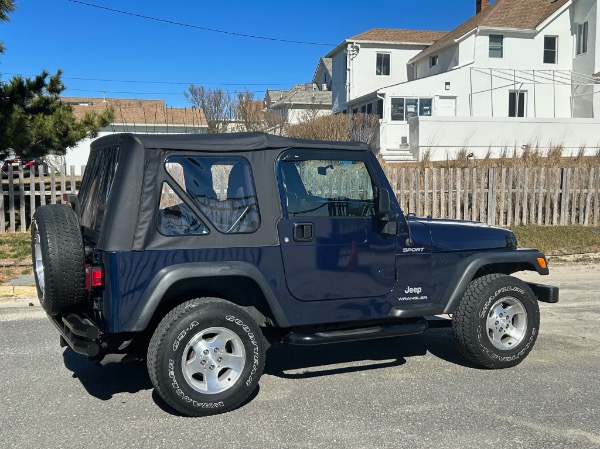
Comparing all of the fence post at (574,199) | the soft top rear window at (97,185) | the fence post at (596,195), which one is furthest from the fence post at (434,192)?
the soft top rear window at (97,185)

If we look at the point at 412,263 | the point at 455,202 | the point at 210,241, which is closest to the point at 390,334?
the point at 412,263

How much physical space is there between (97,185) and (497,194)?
11.4 meters

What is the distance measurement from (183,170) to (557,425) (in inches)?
125

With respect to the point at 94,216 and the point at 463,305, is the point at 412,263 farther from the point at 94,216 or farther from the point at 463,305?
the point at 94,216

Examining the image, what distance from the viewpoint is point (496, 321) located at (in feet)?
17.4

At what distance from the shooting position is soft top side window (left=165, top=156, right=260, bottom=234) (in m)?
4.39

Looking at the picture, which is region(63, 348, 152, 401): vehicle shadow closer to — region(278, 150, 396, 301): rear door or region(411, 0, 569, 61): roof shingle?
region(278, 150, 396, 301): rear door

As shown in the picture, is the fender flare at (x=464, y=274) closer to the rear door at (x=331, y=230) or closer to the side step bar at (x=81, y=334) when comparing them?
the rear door at (x=331, y=230)

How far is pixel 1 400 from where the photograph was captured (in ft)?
15.1

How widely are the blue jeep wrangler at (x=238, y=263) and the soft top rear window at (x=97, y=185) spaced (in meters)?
0.02

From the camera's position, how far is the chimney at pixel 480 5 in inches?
1529

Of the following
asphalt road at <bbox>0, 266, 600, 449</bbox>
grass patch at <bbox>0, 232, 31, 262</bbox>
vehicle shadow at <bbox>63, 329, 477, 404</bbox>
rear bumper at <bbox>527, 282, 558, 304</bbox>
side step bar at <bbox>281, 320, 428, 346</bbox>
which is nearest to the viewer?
asphalt road at <bbox>0, 266, 600, 449</bbox>

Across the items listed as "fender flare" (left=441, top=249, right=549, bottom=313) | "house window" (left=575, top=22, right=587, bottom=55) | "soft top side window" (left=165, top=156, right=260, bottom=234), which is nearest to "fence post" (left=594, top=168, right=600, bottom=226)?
"fender flare" (left=441, top=249, right=549, bottom=313)

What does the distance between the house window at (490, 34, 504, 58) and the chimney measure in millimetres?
6583
